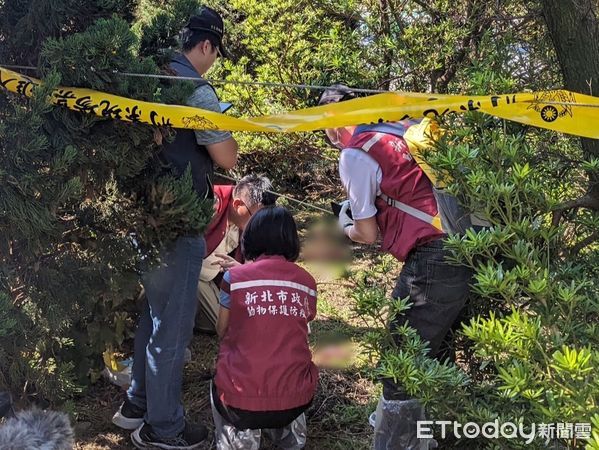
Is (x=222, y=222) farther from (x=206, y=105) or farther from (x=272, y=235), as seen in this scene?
(x=206, y=105)

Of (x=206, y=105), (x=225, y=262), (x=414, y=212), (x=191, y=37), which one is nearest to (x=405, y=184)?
(x=414, y=212)

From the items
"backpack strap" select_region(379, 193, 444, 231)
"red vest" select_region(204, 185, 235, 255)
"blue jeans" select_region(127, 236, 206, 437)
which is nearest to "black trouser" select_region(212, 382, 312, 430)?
"blue jeans" select_region(127, 236, 206, 437)

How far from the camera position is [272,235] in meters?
2.81

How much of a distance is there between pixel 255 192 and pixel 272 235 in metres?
1.19

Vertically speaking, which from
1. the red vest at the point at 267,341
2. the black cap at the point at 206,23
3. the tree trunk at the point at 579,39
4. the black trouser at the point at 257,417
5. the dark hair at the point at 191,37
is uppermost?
the black cap at the point at 206,23

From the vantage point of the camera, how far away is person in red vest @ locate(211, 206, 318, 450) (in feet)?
8.89

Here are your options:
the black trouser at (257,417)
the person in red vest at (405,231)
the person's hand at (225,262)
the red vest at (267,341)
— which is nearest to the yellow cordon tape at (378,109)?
the person in red vest at (405,231)

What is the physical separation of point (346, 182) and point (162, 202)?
2.33 feet

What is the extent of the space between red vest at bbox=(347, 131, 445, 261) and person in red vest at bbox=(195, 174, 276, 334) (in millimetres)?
1559

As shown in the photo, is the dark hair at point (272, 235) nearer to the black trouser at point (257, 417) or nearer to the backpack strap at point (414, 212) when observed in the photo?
the backpack strap at point (414, 212)

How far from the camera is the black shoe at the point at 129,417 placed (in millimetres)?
3057

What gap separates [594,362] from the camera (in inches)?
64.3

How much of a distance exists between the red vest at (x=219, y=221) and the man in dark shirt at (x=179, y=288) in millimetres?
882

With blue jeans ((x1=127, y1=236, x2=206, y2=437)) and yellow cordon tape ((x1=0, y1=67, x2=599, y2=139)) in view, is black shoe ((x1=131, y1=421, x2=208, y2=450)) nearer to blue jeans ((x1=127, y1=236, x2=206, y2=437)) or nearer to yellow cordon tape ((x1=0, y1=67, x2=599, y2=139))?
blue jeans ((x1=127, y1=236, x2=206, y2=437))
